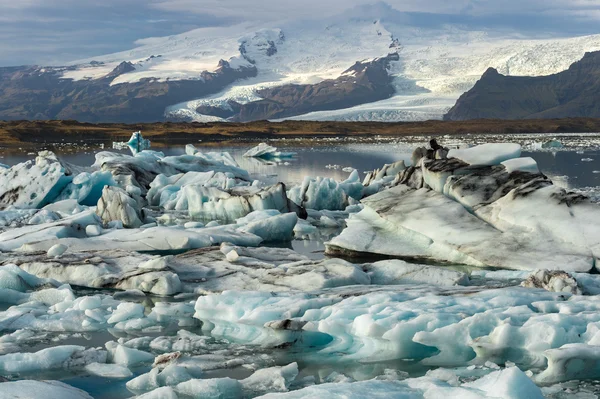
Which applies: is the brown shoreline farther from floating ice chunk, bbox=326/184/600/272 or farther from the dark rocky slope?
floating ice chunk, bbox=326/184/600/272

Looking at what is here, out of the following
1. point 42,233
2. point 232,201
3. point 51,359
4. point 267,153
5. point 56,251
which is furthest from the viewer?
point 267,153

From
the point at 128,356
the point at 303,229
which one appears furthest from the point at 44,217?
the point at 128,356

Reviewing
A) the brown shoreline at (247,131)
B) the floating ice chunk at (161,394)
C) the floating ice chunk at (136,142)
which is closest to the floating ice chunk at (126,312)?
the floating ice chunk at (161,394)

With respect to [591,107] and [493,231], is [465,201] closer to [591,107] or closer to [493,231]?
[493,231]

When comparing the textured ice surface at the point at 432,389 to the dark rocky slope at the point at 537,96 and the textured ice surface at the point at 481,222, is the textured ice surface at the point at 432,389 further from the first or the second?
the dark rocky slope at the point at 537,96

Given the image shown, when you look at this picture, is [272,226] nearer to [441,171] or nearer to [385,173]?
[441,171]

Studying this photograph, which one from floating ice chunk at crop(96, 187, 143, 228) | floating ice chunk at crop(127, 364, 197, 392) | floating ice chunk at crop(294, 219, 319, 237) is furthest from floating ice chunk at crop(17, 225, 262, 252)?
floating ice chunk at crop(127, 364, 197, 392)
